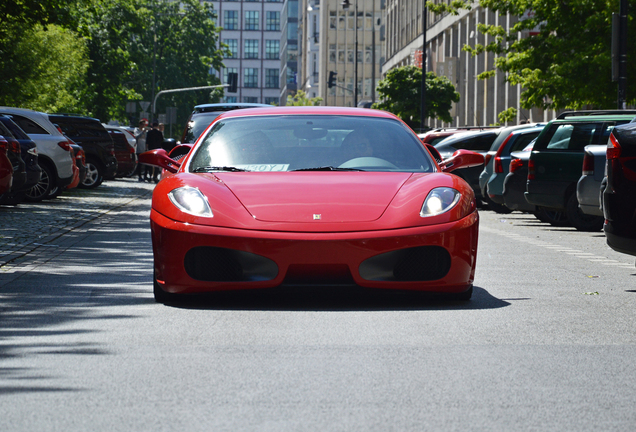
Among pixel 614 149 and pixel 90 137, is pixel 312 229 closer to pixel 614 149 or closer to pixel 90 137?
pixel 614 149

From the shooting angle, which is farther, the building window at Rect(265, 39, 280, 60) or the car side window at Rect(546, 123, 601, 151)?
the building window at Rect(265, 39, 280, 60)

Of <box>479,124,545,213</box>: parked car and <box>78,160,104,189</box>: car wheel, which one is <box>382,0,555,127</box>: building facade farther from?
<box>479,124,545,213</box>: parked car

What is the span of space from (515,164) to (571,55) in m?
10.8

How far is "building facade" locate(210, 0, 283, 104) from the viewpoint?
182m

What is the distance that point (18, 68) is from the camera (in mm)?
28203

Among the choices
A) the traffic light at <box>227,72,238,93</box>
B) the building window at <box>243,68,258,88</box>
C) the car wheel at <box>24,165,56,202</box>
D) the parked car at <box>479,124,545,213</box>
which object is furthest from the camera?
the building window at <box>243,68,258,88</box>

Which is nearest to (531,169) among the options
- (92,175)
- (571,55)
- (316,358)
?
(571,55)

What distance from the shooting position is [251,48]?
604ft

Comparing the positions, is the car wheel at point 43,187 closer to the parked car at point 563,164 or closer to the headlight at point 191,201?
the parked car at point 563,164

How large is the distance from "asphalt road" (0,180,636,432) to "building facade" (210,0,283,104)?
565ft

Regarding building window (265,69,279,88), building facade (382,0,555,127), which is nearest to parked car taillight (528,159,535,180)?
building facade (382,0,555,127)

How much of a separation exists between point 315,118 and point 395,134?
2.05 feet

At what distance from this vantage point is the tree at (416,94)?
55438 mm

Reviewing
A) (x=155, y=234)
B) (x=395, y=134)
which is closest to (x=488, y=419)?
(x=155, y=234)
